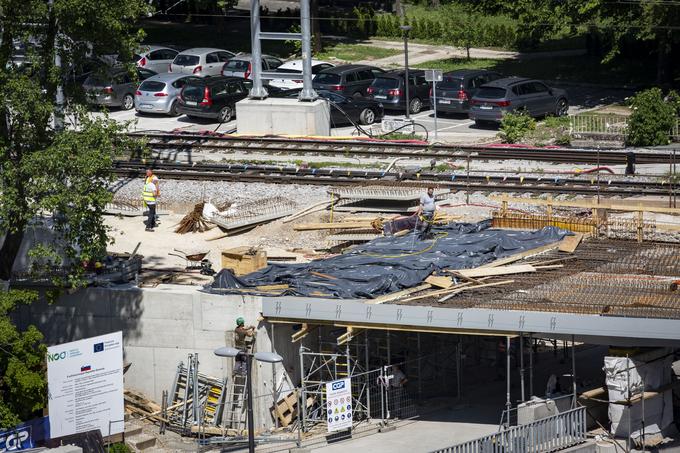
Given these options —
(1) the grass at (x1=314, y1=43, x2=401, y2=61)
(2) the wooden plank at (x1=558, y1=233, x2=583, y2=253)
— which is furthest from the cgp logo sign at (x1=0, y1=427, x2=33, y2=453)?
(1) the grass at (x1=314, y1=43, x2=401, y2=61)

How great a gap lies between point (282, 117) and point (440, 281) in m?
17.4

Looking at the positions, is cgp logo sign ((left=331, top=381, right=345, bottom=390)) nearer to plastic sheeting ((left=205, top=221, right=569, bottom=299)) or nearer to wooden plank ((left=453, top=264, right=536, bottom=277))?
plastic sheeting ((left=205, top=221, right=569, bottom=299))

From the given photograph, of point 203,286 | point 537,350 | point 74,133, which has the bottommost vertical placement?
point 537,350

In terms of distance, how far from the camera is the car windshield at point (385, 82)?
1784 inches

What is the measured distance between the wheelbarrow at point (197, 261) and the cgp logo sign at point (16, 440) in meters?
6.04

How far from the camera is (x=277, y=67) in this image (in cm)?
5012

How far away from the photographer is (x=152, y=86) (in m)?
46.2

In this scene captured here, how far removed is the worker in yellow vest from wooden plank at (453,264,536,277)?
33.2 ft

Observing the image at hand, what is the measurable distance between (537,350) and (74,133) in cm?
1026

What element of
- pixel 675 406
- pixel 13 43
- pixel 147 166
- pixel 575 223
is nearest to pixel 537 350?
pixel 575 223

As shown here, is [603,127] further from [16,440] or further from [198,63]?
[16,440]

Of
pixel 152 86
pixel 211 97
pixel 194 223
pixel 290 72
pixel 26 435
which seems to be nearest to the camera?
pixel 26 435

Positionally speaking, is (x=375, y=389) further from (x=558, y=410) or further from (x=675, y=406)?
(x=675, y=406)

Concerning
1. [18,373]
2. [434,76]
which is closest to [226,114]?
[434,76]
